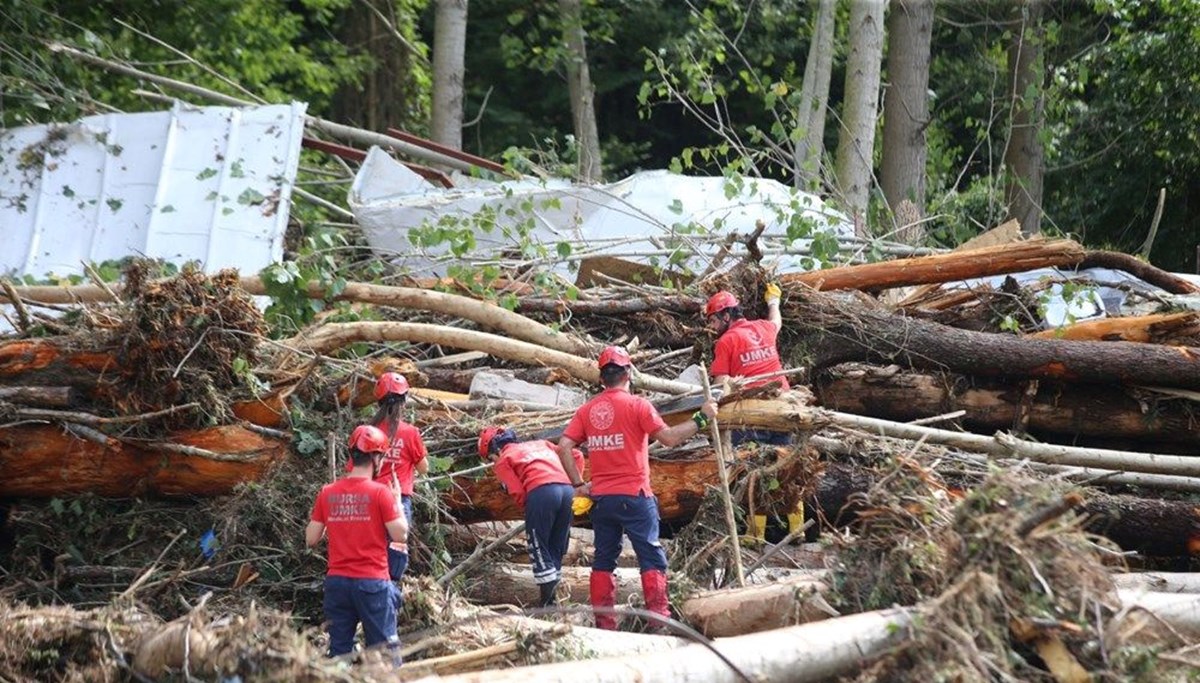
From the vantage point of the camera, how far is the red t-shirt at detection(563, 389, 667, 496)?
Answer: 8203 mm

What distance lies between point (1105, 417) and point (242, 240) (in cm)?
675

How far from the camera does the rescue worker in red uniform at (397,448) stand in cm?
819

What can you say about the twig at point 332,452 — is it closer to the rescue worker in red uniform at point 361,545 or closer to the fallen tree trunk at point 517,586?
the fallen tree trunk at point 517,586

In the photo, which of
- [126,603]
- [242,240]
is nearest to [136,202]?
[242,240]

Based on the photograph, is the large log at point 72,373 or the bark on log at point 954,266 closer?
the large log at point 72,373

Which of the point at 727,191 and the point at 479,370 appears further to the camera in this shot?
the point at 727,191

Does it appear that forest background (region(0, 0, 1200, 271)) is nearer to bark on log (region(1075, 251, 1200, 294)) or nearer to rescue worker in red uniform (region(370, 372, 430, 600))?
bark on log (region(1075, 251, 1200, 294))

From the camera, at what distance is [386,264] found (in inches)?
492

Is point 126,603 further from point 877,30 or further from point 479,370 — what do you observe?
point 877,30

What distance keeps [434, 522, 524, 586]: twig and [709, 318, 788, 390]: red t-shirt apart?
5.09 feet

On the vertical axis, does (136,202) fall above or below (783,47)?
below

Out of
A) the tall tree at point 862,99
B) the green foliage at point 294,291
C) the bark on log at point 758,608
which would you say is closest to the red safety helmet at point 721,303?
the bark on log at point 758,608

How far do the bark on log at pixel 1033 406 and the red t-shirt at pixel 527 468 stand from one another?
249cm

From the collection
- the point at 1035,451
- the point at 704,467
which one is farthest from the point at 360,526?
the point at 1035,451
